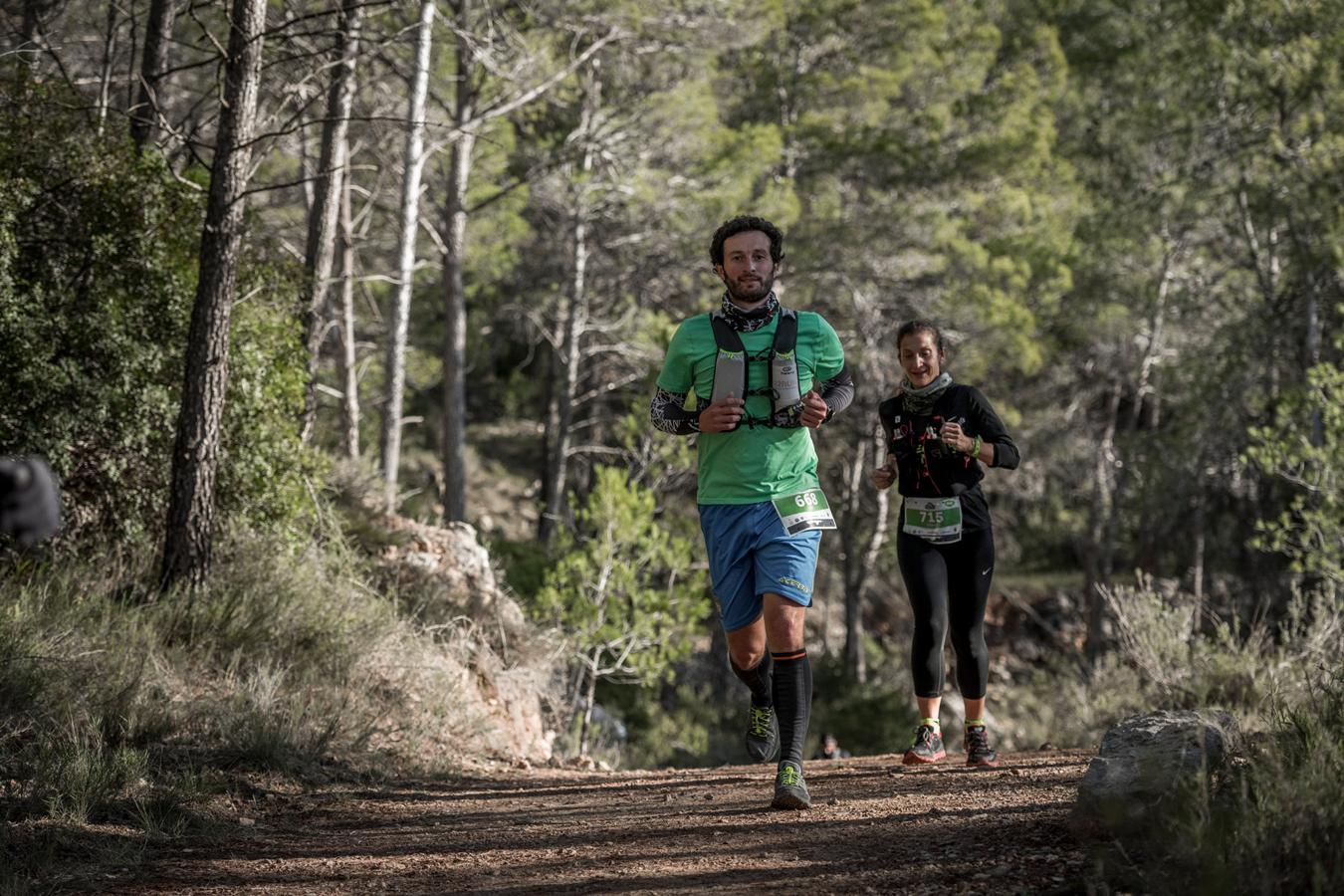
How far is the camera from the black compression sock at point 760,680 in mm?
5680

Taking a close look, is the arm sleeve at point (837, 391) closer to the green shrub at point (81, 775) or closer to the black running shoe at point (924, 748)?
the black running shoe at point (924, 748)

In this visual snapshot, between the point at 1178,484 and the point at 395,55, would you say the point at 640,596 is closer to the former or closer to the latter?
the point at 395,55

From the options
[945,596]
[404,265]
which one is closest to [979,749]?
[945,596]

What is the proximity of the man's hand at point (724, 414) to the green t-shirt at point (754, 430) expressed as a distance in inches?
4.1

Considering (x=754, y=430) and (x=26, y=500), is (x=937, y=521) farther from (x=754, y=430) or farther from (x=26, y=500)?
(x=26, y=500)

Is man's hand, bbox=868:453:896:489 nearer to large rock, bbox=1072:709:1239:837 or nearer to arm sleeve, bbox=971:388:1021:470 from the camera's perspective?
arm sleeve, bbox=971:388:1021:470

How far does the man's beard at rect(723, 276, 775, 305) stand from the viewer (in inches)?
208

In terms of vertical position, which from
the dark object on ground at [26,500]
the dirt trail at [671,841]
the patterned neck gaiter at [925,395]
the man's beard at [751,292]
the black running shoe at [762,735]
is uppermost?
the man's beard at [751,292]

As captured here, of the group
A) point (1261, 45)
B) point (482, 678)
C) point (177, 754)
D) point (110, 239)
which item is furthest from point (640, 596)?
point (1261, 45)

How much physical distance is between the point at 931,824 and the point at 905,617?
28.7 metres

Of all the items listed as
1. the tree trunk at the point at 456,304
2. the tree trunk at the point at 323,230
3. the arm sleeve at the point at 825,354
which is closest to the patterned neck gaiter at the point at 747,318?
the arm sleeve at the point at 825,354

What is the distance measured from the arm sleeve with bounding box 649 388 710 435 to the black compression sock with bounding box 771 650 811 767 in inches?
39.7

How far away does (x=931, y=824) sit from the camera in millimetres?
4594

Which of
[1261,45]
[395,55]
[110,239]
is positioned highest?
[1261,45]
